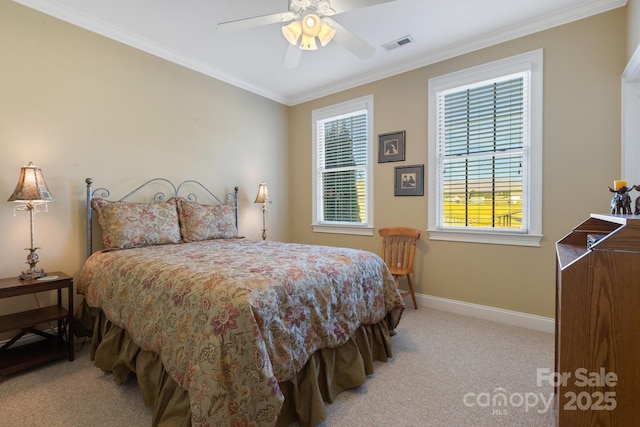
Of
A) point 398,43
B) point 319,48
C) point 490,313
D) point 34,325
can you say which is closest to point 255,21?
point 319,48

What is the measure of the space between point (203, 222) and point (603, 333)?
10.1 ft

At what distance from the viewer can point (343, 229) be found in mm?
4133

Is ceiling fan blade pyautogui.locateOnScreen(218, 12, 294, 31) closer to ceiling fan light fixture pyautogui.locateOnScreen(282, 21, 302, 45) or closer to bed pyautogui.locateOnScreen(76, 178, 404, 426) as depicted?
ceiling fan light fixture pyautogui.locateOnScreen(282, 21, 302, 45)

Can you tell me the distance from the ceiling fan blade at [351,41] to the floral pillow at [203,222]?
212 cm

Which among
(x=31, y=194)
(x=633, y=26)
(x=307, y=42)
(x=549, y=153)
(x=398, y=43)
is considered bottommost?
(x=31, y=194)

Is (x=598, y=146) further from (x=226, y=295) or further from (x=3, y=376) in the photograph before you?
(x=3, y=376)

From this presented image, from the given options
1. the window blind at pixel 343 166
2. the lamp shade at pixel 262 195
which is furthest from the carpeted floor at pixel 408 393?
the lamp shade at pixel 262 195

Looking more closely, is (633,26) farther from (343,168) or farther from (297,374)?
(297,374)

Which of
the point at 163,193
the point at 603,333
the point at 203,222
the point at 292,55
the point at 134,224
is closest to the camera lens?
the point at 603,333

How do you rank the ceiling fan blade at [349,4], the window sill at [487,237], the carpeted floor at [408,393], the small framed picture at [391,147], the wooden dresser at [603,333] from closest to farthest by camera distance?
the wooden dresser at [603,333], the carpeted floor at [408,393], the ceiling fan blade at [349,4], the window sill at [487,237], the small framed picture at [391,147]

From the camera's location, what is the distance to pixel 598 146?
246 centimetres

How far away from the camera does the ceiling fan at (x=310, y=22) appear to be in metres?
1.90

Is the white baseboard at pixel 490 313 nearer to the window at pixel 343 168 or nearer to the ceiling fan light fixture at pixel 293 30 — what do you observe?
the window at pixel 343 168

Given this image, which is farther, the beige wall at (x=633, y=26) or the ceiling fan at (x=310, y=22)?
the beige wall at (x=633, y=26)
